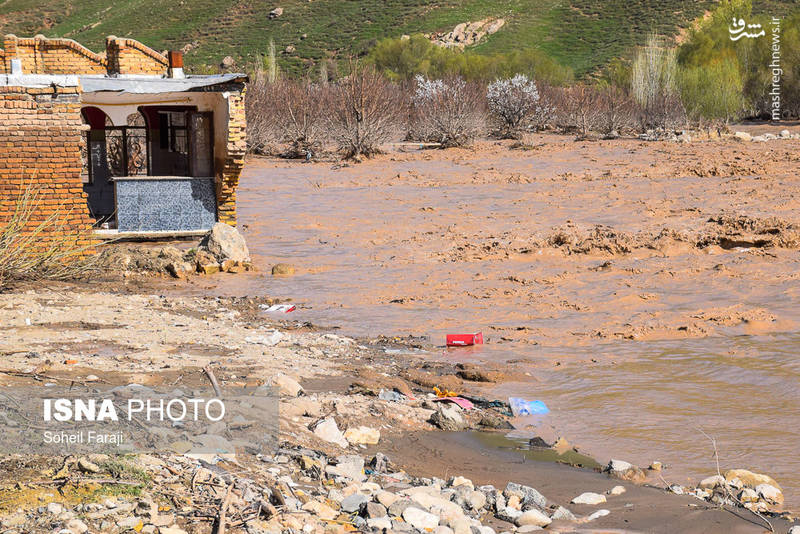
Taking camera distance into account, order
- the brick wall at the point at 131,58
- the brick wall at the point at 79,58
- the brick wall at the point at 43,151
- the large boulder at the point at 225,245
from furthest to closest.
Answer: the brick wall at the point at 131,58
the brick wall at the point at 79,58
the large boulder at the point at 225,245
the brick wall at the point at 43,151

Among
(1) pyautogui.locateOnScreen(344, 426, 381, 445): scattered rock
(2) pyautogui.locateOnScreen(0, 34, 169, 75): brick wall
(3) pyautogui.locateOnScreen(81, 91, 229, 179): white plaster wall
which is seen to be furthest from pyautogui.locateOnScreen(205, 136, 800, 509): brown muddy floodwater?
(2) pyautogui.locateOnScreen(0, 34, 169, 75): brick wall

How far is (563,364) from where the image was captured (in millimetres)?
8039

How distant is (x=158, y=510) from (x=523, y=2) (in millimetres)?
71113

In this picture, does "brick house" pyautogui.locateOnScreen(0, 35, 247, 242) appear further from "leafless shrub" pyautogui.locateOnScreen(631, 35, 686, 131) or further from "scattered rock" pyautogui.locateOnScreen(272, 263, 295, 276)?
"leafless shrub" pyautogui.locateOnScreen(631, 35, 686, 131)

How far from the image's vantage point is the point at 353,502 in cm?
442

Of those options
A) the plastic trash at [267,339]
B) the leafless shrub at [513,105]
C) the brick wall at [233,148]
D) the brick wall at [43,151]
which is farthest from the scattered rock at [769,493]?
the leafless shrub at [513,105]

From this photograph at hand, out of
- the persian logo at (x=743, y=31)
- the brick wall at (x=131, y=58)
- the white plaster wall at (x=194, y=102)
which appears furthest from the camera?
the persian logo at (x=743, y=31)

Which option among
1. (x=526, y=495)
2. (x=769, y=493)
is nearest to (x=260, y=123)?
(x=526, y=495)

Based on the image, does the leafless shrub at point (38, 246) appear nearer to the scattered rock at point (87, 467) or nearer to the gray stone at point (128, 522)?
the scattered rock at point (87, 467)

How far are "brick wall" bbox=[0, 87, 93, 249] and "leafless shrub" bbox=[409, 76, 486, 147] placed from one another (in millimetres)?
19535

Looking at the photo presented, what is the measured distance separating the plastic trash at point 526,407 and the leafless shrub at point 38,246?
19.9ft

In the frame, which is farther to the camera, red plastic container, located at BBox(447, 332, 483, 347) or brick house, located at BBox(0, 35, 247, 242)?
brick house, located at BBox(0, 35, 247, 242)

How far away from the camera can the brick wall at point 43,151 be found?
1154cm

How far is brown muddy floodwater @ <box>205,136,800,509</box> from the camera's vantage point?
674cm
